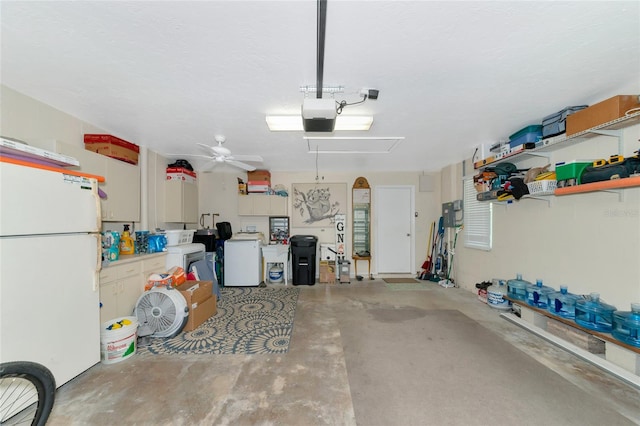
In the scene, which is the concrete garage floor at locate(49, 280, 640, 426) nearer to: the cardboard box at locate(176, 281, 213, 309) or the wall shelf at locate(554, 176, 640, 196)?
the cardboard box at locate(176, 281, 213, 309)

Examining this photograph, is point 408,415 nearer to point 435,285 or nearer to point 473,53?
point 473,53

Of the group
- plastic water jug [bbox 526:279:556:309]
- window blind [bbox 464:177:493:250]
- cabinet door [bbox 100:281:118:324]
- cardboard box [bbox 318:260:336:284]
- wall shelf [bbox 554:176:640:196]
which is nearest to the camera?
wall shelf [bbox 554:176:640:196]

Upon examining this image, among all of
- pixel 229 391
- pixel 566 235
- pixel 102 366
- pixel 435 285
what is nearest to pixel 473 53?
pixel 566 235

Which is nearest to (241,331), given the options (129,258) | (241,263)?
(129,258)

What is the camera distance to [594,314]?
2.18 meters

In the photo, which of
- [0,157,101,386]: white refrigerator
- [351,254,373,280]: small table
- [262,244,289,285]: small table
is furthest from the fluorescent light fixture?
[351,254,373,280]: small table

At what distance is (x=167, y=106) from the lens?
2318 mm

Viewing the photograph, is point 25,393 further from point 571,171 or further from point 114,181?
point 571,171

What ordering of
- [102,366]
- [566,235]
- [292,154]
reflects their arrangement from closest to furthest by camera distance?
[102,366] → [566,235] → [292,154]

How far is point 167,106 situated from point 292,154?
1990 millimetres

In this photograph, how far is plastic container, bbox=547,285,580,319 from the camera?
2395 mm

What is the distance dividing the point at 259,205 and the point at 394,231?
3117 mm

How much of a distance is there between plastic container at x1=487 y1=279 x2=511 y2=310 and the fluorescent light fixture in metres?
3.02

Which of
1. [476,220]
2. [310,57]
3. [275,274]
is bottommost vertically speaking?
[275,274]
